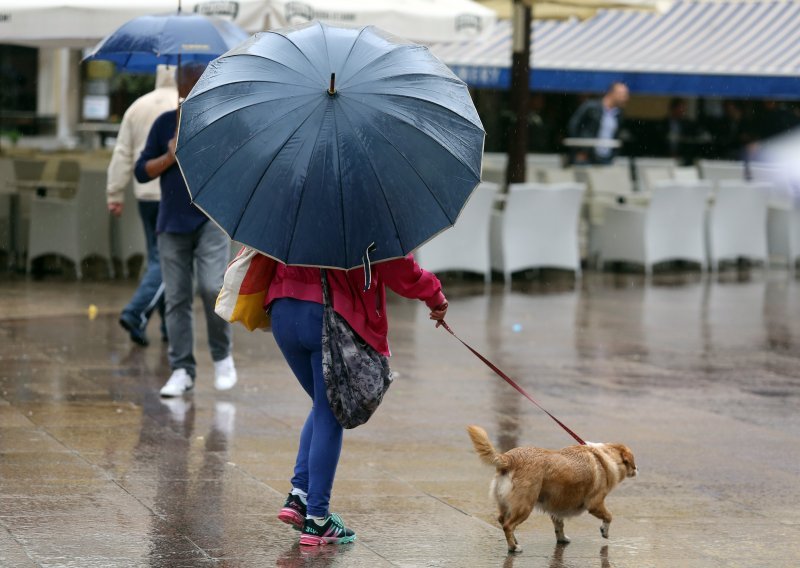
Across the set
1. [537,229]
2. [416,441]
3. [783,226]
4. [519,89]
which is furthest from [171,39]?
[783,226]

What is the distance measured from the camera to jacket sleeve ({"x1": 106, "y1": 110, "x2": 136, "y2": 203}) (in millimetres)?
9945

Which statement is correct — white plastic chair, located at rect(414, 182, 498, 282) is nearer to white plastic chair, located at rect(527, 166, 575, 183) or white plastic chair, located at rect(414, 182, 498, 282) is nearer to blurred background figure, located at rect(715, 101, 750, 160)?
white plastic chair, located at rect(527, 166, 575, 183)

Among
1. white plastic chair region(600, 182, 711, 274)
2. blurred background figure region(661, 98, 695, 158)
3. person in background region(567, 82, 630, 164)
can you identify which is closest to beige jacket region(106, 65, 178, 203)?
white plastic chair region(600, 182, 711, 274)

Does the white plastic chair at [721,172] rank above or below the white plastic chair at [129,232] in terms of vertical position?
above

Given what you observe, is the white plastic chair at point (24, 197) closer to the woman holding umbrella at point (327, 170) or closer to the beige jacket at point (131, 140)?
the beige jacket at point (131, 140)

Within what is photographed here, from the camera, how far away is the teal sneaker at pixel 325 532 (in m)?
5.66

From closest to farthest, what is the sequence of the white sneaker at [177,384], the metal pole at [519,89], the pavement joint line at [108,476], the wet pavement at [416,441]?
the pavement joint line at [108,476]
the wet pavement at [416,441]
the white sneaker at [177,384]
the metal pole at [519,89]

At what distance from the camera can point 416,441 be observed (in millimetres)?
7766

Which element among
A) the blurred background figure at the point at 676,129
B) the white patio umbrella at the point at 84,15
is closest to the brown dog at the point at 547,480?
the white patio umbrella at the point at 84,15

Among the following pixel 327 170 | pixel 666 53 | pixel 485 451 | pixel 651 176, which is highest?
pixel 666 53

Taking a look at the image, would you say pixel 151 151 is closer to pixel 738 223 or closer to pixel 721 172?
pixel 738 223

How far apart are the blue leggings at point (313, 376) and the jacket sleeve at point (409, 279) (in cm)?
28

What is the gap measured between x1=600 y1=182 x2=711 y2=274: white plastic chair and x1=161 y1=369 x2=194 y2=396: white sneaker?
348 inches

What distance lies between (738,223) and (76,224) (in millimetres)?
7730
